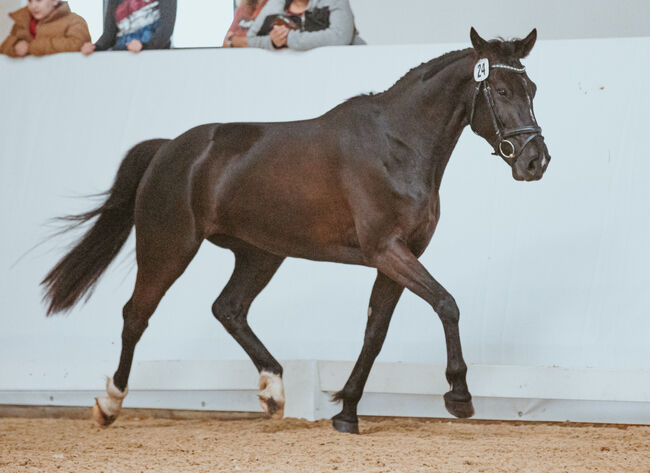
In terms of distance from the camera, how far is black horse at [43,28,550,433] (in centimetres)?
343

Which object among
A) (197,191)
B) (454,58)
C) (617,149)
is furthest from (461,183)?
(197,191)

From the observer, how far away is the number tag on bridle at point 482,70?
11.2ft

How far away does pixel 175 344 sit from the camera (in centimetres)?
479

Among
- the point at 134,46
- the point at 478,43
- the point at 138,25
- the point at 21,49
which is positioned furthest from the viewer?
the point at 138,25

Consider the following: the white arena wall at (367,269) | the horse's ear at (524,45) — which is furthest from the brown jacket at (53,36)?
the horse's ear at (524,45)

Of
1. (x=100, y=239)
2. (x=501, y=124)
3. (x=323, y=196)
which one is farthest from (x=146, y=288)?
(x=501, y=124)

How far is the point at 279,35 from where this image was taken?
4.87 m

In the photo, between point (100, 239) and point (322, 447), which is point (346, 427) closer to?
point (322, 447)

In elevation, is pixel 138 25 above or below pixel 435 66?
above

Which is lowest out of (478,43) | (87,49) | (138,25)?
(478,43)

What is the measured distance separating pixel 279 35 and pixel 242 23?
2.04 ft

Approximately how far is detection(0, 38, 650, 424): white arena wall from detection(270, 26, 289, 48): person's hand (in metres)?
0.08

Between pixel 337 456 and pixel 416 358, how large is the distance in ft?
4.38

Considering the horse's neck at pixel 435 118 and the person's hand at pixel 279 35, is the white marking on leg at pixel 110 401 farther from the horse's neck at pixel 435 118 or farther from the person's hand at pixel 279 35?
the person's hand at pixel 279 35
